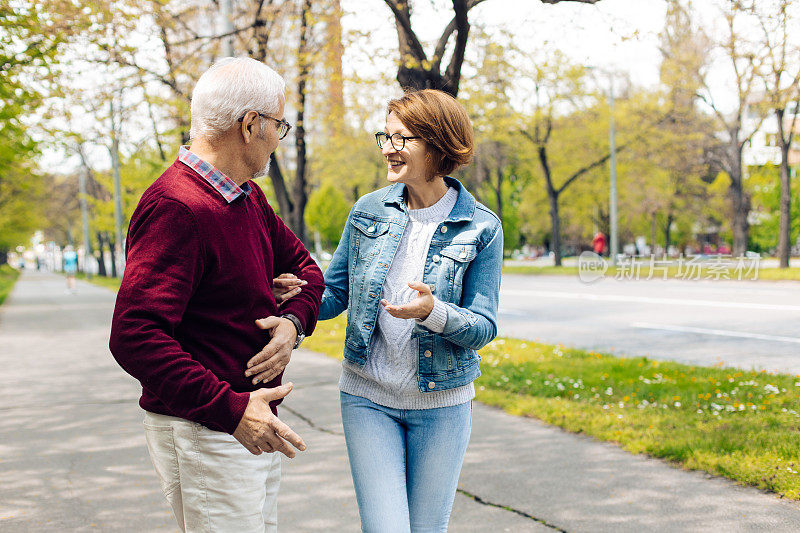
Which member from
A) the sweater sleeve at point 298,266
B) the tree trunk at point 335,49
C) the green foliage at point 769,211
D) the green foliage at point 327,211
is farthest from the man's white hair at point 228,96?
the green foliage at point 327,211

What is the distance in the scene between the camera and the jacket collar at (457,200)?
251 centimetres

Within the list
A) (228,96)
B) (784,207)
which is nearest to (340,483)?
(228,96)

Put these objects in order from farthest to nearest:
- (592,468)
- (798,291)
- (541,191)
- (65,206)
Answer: (65,206) → (541,191) → (798,291) → (592,468)

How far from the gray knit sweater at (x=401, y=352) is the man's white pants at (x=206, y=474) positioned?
0.56 metres

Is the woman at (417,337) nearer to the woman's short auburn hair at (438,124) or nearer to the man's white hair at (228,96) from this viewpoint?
the woman's short auburn hair at (438,124)

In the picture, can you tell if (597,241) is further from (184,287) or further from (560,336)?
(184,287)

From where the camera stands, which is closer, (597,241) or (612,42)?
(612,42)

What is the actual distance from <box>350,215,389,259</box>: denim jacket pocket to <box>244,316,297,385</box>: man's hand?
559mm

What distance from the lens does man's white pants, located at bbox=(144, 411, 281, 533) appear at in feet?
6.40

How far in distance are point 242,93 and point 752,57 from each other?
21.7m

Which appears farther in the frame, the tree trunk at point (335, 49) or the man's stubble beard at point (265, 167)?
the tree trunk at point (335, 49)

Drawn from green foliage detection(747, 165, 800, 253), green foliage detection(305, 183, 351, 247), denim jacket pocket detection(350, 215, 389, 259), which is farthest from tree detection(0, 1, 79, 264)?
green foliage detection(305, 183, 351, 247)

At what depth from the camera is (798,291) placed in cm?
1653

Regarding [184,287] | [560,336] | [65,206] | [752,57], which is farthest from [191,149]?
[65,206]
